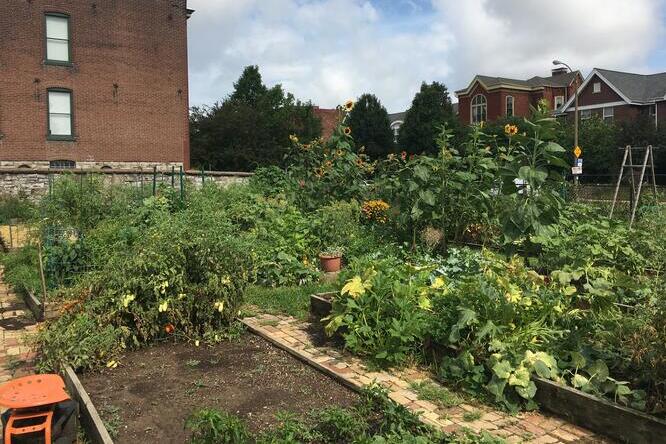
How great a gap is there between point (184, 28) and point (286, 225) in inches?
910

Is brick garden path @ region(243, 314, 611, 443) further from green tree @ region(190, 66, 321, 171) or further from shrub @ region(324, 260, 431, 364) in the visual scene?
green tree @ region(190, 66, 321, 171)

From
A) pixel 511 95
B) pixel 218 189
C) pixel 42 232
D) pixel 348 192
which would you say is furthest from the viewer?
pixel 511 95

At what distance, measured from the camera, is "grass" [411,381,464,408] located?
390 cm

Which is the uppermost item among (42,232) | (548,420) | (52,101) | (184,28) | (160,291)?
(184,28)

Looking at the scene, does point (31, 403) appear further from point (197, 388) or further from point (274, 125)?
point (274, 125)

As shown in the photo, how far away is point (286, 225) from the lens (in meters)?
8.39

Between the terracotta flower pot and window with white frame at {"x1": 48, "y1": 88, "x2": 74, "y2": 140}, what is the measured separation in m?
20.9

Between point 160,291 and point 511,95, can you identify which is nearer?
point 160,291

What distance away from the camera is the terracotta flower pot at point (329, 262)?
26.0ft

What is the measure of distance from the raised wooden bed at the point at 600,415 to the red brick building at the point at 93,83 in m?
24.9

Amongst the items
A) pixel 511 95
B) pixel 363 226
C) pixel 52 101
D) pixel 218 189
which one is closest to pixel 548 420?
pixel 363 226

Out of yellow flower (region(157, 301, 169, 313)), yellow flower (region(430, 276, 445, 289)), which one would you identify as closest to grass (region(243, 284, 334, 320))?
yellow flower (region(157, 301, 169, 313))

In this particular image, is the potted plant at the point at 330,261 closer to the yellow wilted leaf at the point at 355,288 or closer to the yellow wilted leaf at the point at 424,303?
the yellow wilted leaf at the point at 355,288

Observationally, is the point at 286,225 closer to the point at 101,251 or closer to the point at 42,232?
the point at 101,251
